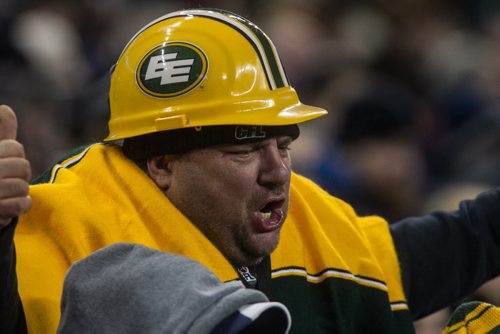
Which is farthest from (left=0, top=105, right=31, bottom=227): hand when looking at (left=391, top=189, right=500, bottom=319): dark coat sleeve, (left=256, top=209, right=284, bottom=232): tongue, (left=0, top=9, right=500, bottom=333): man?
(left=391, top=189, right=500, bottom=319): dark coat sleeve

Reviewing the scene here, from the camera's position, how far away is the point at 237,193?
7.77 ft

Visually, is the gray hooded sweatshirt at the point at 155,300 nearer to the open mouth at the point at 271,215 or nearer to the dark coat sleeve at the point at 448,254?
the open mouth at the point at 271,215

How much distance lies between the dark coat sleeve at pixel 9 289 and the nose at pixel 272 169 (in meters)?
0.68

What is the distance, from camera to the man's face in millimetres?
2367

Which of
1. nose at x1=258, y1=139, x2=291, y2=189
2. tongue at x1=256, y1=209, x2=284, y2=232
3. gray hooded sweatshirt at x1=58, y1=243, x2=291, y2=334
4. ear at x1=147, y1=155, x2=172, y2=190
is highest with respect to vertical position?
gray hooded sweatshirt at x1=58, y1=243, x2=291, y2=334

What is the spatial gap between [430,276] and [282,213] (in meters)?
0.69

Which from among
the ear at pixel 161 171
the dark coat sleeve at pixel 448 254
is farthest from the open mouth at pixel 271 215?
the dark coat sleeve at pixel 448 254

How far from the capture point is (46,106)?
4.91m

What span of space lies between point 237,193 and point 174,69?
340 millimetres

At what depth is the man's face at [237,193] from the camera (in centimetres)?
237

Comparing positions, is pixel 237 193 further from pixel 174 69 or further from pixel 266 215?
pixel 174 69

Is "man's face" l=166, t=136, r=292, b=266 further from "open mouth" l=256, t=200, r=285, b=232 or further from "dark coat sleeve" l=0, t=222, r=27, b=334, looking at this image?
"dark coat sleeve" l=0, t=222, r=27, b=334

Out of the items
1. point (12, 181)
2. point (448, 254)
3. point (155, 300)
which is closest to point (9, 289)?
point (12, 181)

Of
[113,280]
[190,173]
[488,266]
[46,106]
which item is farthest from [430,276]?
[46,106]
